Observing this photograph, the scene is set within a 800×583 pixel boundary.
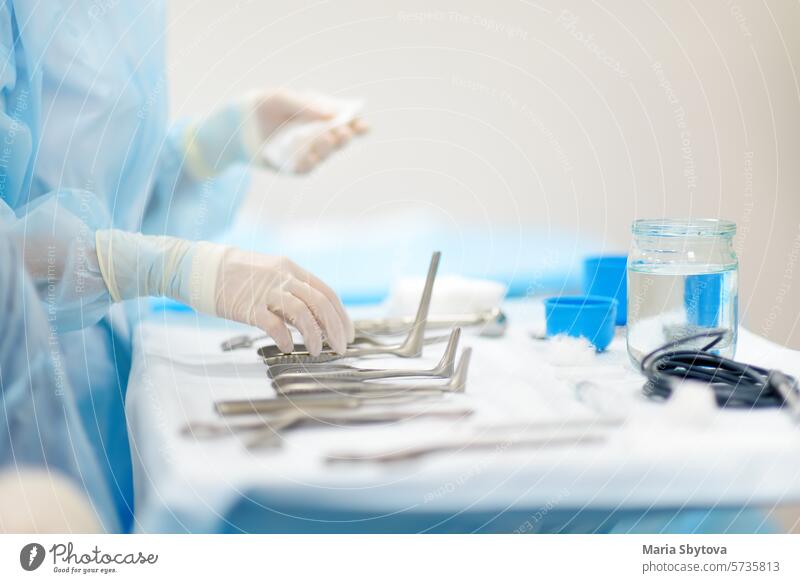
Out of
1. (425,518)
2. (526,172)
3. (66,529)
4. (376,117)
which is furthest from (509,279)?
(66,529)

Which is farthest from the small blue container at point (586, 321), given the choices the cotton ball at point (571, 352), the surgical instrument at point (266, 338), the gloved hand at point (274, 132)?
the gloved hand at point (274, 132)

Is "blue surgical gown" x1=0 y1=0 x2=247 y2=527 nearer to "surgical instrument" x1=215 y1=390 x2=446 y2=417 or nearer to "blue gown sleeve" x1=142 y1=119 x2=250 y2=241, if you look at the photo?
"blue gown sleeve" x1=142 y1=119 x2=250 y2=241

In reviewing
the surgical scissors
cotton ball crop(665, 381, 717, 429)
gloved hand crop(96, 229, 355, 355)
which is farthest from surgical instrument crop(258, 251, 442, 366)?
cotton ball crop(665, 381, 717, 429)

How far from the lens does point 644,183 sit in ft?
2.81

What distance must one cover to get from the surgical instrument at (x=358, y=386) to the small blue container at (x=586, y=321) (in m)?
0.12

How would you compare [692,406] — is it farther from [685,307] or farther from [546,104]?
[546,104]

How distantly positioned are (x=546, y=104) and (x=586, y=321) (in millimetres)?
261

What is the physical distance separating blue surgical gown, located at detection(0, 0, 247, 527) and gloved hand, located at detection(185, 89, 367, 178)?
0.04 m

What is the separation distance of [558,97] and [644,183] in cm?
14

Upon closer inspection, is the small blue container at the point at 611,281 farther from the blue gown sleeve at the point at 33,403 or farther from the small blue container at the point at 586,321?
the blue gown sleeve at the point at 33,403

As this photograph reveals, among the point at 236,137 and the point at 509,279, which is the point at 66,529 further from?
the point at 509,279

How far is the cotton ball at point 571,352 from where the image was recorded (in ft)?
2.11

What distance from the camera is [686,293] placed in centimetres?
64
